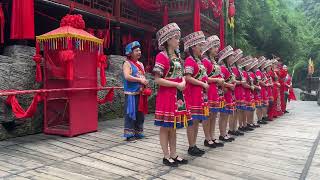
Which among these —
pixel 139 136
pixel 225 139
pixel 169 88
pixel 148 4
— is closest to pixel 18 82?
pixel 139 136

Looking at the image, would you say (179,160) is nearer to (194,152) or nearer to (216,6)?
(194,152)

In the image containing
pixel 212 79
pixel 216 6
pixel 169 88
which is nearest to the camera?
pixel 169 88

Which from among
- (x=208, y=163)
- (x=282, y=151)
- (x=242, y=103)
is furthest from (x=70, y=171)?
(x=242, y=103)

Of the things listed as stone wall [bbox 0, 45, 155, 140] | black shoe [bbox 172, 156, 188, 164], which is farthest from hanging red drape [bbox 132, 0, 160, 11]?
black shoe [bbox 172, 156, 188, 164]

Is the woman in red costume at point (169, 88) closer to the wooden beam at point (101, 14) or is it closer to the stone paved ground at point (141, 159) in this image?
the stone paved ground at point (141, 159)

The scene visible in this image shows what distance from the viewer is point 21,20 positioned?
6.07 metres

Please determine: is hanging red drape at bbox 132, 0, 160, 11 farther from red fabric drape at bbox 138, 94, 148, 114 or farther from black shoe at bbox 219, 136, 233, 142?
black shoe at bbox 219, 136, 233, 142

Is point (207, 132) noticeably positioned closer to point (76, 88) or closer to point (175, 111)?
point (175, 111)

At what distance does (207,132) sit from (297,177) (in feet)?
5.57

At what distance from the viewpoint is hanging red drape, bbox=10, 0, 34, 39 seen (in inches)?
238

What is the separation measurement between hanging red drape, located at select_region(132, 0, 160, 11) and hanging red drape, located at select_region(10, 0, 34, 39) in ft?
12.8

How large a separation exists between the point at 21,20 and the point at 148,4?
4.34 meters

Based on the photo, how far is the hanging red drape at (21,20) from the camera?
Result: 19.8 feet

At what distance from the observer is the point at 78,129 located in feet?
19.5
